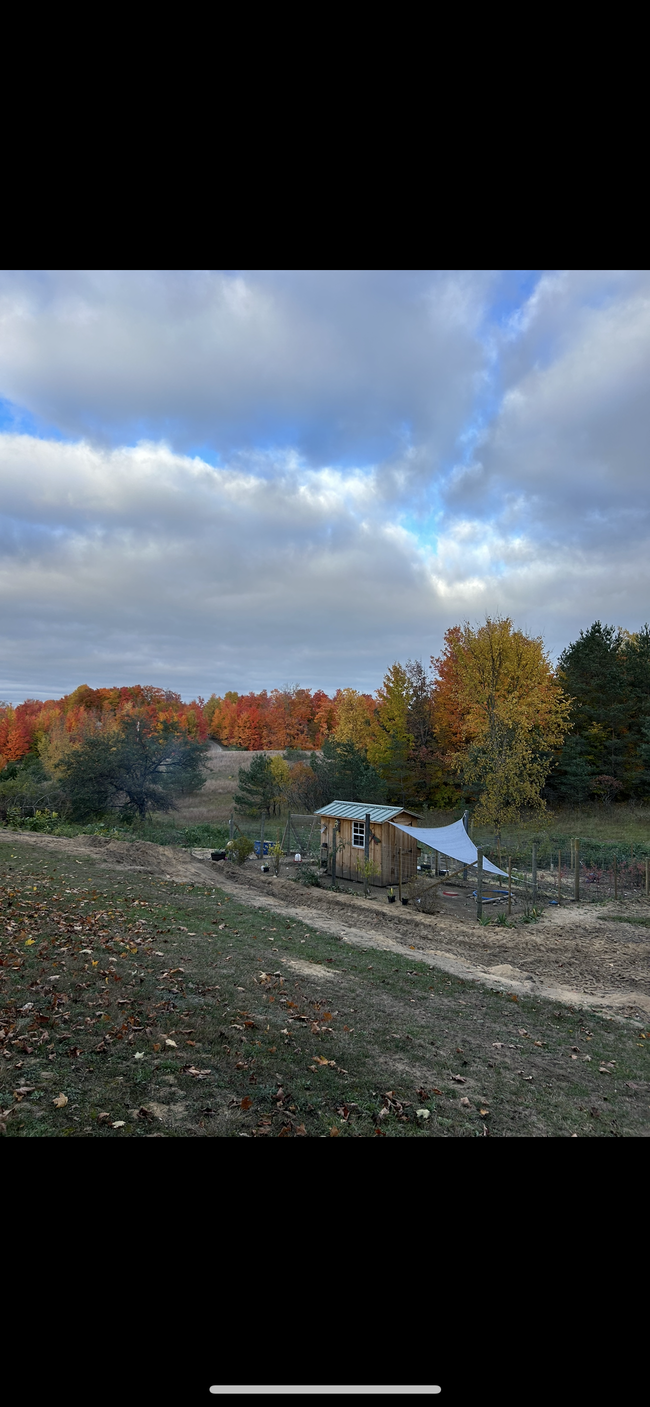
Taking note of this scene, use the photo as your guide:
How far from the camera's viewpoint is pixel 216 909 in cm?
566

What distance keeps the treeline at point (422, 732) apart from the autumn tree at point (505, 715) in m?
0.03

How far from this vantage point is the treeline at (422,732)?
10680 mm

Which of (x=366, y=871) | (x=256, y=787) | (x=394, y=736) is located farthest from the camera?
(x=394, y=736)

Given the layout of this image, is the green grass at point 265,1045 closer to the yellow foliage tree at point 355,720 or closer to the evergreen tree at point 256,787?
the evergreen tree at point 256,787

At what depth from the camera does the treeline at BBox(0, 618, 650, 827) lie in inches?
420

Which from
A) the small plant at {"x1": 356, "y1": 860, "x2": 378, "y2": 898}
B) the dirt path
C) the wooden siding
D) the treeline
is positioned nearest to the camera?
the dirt path

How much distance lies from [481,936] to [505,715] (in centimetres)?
543

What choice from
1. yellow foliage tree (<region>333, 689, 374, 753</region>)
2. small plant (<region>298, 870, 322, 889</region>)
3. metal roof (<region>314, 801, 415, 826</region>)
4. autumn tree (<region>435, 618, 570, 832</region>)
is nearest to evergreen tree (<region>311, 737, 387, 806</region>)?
yellow foliage tree (<region>333, 689, 374, 753</region>)

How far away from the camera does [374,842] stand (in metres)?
8.36

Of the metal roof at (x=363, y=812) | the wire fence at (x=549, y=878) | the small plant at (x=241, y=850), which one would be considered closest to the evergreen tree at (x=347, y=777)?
the wire fence at (x=549, y=878)

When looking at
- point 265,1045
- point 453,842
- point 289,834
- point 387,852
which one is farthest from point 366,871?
point 265,1045

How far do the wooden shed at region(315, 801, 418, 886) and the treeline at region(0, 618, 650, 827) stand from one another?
2.80m

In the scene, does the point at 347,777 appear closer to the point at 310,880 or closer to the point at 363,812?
the point at 363,812

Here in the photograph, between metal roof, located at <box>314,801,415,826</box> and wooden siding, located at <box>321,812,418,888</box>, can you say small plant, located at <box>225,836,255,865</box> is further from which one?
wooden siding, located at <box>321,812,418,888</box>
